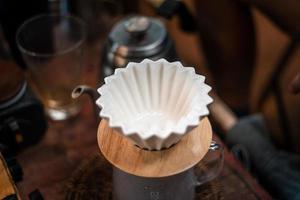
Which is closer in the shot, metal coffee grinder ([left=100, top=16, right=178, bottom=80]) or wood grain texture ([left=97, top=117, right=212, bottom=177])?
wood grain texture ([left=97, top=117, right=212, bottom=177])

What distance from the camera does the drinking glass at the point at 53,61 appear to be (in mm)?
900

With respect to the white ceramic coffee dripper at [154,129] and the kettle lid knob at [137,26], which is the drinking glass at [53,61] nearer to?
the kettle lid knob at [137,26]

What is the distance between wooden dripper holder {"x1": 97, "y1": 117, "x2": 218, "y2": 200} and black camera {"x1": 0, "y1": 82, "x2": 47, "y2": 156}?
22 centimetres

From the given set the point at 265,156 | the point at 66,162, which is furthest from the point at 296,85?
the point at 66,162

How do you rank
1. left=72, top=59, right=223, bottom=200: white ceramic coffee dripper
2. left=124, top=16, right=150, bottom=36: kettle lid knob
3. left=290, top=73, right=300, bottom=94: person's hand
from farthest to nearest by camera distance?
→ left=124, top=16, right=150, bottom=36: kettle lid knob → left=290, top=73, right=300, bottom=94: person's hand → left=72, top=59, right=223, bottom=200: white ceramic coffee dripper

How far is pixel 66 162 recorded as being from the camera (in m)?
0.85

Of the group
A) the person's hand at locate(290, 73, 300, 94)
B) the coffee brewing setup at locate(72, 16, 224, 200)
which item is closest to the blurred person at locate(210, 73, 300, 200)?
the person's hand at locate(290, 73, 300, 94)

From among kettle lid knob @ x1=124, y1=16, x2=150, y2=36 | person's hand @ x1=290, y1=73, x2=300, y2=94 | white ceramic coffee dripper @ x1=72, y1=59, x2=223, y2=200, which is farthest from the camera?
kettle lid knob @ x1=124, y1=16, x2=150, y2=36

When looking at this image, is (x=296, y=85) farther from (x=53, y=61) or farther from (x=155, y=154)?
(x=53, y=61)

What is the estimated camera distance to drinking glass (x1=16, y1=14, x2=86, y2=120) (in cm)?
90

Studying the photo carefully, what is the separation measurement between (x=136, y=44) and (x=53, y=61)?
17cm

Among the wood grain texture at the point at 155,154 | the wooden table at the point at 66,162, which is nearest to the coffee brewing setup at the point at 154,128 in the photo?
the wood grain texture at the point at 155,154

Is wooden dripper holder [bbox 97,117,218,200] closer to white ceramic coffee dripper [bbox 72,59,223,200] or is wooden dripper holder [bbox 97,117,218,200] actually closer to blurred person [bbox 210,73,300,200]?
white ceramic coffee dripper [bbox 72,59,223,200]

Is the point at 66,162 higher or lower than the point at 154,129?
lower
